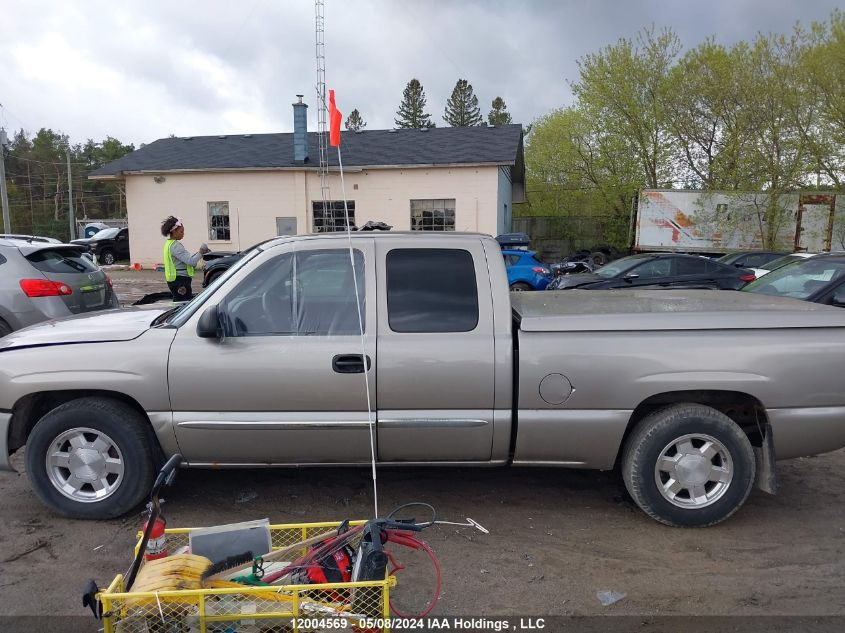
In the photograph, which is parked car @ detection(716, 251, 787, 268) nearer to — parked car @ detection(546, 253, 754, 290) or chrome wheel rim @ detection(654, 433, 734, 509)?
parked car @ detection(546, 253, 754, 290)

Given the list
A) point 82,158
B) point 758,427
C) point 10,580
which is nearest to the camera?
point 10,580

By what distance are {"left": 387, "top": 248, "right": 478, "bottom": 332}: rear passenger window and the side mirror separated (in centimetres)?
102

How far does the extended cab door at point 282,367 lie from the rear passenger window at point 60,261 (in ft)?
14.4

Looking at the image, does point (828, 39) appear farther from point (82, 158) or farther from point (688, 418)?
point (82, 158)

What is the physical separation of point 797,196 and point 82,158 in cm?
7851

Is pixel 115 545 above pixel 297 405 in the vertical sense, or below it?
below

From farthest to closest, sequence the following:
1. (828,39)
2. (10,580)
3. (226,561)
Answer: (828,39)
(10,580)
(226,561)

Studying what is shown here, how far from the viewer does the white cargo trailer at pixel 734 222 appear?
20891mm

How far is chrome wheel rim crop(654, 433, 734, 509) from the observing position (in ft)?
12.3

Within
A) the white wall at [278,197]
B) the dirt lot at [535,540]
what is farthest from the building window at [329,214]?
the dirt lot at [535,540]

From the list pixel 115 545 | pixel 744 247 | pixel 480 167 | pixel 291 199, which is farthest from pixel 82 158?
pixel 115 545

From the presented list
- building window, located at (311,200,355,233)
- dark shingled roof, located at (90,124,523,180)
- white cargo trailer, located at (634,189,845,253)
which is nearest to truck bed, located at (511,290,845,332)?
dark shingled roof, located at (90,124,523,180)

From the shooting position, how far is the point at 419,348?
12.1 feet

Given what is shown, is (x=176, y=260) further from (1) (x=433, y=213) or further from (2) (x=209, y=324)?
(1) (x=433, y=213)
